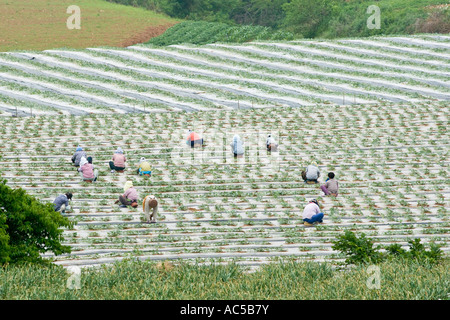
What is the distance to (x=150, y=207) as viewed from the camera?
1680 centimetres

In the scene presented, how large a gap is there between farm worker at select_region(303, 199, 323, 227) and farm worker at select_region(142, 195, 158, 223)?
386 cm

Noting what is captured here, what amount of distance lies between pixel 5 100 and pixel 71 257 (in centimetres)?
1773

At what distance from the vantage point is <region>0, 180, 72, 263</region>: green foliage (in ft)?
40.9

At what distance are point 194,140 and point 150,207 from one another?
710 centimetres

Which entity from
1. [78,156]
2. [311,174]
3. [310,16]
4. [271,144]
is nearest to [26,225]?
[78,156]

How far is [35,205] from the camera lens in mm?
12969

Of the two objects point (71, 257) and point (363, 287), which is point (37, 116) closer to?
point (71, 257)

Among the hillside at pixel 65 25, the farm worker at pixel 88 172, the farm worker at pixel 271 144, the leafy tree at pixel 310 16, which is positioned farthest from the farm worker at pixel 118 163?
the leafy tree at pixel 310 16

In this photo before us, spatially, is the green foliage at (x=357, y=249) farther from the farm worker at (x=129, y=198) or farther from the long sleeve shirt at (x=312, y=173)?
the farm worker at (x=129, y=198)

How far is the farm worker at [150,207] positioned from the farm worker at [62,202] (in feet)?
6.85

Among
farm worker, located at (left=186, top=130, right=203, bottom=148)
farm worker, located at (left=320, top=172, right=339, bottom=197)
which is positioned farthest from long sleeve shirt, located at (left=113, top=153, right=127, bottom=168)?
farm worker, located at (left=320, top=172, right=339, bottom=197)

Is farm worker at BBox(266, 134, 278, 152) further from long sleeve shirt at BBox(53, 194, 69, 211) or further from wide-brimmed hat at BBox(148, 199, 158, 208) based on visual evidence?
long sleeve shirt at BBox(53, 194, 69, 211)

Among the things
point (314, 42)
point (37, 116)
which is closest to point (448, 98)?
point (314, 42)
